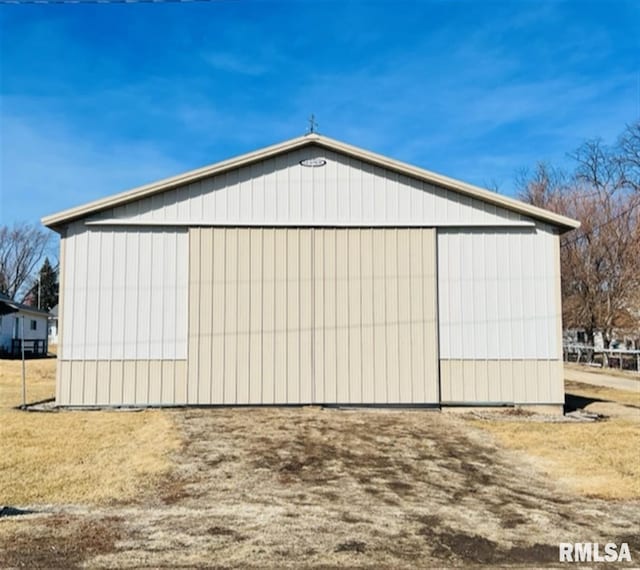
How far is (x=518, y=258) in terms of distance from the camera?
35.2 feet

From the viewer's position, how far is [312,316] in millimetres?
10672

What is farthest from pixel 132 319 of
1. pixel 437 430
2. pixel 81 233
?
pixel 437 430

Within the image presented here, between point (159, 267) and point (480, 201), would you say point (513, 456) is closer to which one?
point (480, 201)

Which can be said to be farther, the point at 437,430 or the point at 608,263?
the point at 608,263

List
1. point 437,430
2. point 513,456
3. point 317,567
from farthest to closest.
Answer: point 437,430, point 513,456, point 317,567

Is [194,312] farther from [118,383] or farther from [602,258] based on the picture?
[602,258]

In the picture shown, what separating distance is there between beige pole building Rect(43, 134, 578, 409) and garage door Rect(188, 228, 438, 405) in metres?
0.03

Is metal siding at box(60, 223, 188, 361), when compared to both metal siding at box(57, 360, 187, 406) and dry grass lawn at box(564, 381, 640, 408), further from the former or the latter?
dry grass lawn at box(564, 381, 640, 408)

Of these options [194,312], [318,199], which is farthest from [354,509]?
[318,199]

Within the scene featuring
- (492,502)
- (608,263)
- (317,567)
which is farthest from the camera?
(608,263)

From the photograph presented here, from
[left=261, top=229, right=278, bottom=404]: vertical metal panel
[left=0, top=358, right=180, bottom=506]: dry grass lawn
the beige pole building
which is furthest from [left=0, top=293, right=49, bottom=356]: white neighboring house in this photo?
[left=261, top=229, right=278, bottom=404]: vertical metal panel

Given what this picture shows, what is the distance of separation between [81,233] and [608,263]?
2539 cm

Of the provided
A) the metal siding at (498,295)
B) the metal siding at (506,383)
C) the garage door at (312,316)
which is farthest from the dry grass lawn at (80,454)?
the metal siding at (498,295)

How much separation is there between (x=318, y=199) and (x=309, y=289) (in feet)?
5.84
